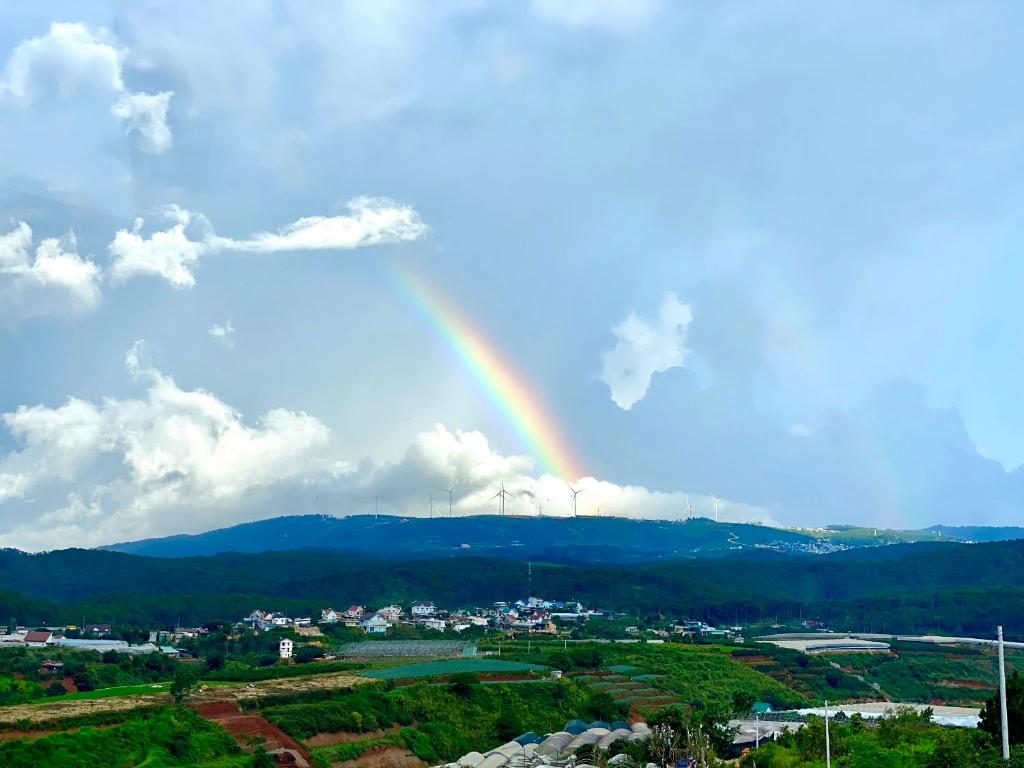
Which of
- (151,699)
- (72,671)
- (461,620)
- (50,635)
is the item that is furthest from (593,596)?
(151,699)

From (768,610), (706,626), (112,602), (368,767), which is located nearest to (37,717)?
(368,767)

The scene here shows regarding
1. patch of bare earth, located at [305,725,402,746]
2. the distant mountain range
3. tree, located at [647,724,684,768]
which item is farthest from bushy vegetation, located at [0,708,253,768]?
the distant mountain range

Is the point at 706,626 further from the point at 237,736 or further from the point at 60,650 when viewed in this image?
the point at 237,736

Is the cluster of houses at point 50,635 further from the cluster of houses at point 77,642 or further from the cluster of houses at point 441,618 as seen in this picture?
the cluster of houses at point 441,618

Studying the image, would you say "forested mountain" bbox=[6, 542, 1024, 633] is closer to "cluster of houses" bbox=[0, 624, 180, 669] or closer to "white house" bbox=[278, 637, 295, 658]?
"cluster of houses" bbox=[0, 624, 180, 669]

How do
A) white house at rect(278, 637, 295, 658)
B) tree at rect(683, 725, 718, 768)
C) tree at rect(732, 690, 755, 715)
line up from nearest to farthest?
tree at rect(683, 725, 718, 768) → tree at rect(732, 690, 755, 715) → white house at rect(278, 637, 295, 658)

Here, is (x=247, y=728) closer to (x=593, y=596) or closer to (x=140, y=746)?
(x=140, y=746)
